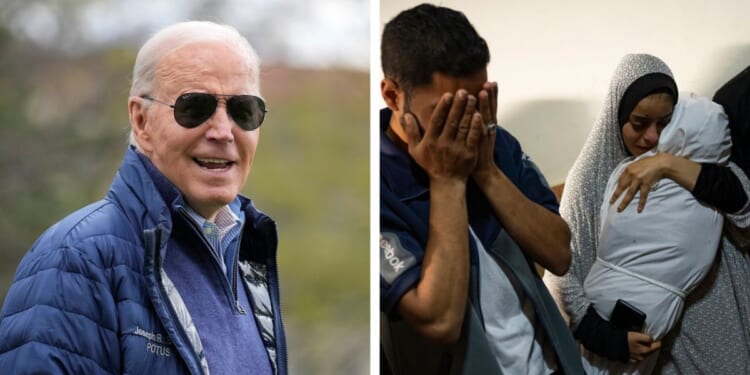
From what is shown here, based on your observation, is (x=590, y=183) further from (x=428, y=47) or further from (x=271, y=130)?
(x=271, y=130)

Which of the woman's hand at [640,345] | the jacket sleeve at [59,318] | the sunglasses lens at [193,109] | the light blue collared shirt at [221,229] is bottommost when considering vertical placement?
the woman's hand at [640,345]

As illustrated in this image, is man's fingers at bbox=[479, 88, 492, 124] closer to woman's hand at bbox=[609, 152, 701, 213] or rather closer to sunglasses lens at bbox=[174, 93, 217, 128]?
woman's hand at bbox=[609, 152, 701, 213]

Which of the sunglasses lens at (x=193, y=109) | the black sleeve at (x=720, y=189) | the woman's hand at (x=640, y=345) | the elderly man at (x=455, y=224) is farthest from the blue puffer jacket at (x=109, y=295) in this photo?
the black sleeve at (x=720, y=189)

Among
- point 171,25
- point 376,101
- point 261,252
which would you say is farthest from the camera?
point 376,101

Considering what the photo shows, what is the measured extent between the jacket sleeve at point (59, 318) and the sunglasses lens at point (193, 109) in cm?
32

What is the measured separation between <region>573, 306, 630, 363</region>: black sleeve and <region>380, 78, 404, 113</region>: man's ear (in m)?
0.63

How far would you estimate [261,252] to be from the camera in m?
2.09

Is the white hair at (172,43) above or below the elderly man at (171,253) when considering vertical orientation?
above

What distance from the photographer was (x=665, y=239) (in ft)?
7.47

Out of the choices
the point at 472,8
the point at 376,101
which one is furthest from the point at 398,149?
the point at 472,8

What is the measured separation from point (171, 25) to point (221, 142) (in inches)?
9.7

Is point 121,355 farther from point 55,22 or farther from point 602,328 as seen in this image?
point 602,328

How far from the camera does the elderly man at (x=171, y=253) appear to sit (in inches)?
70.9

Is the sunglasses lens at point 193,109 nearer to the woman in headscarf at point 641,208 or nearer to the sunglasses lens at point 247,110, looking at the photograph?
the sunglasses lens at point 247,110
